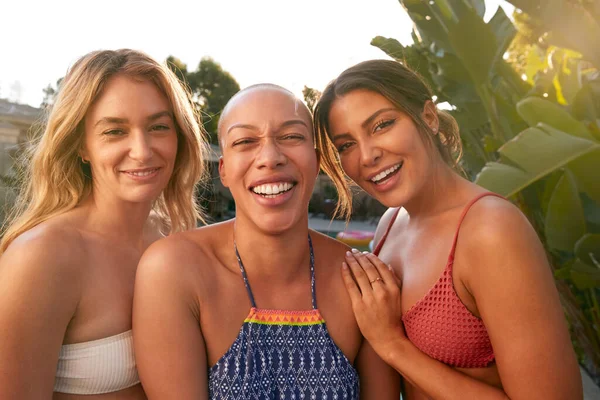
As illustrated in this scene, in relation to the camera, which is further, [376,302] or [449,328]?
[376,302]

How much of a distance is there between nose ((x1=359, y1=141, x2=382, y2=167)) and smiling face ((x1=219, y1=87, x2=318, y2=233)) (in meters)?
0.22

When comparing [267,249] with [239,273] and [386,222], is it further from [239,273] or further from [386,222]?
[386,222]

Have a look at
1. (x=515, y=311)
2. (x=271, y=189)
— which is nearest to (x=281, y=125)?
(x=271, y=189)

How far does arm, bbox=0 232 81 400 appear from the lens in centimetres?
185

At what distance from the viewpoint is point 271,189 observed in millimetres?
2109

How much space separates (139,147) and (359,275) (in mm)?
1053

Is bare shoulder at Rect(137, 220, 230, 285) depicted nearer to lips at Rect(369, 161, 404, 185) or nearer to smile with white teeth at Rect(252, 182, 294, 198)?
smile with white teeth at Rect(252, 182, 294, 198)

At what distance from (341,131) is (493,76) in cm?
265

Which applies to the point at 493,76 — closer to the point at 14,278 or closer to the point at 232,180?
the point at 232,180

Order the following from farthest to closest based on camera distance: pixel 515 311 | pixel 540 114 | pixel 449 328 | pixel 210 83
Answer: pixel 210 83 < pixel 540 114 < pixel 449 328 < pixel 515 311

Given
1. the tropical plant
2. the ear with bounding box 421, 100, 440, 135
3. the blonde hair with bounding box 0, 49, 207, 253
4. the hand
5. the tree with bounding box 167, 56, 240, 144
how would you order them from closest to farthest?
the hand → the blonde hair with bounding box 0, 49, 207, 253 → the ear with bounding box 421, 100, 440, 135 → the tropical plant → the tree with bounding box 167, 56, 240, 144

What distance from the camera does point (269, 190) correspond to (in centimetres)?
211

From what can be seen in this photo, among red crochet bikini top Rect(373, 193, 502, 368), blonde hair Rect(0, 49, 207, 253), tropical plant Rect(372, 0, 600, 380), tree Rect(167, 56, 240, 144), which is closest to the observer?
red crochet bikini top Rect(373, 193, 502, 368)

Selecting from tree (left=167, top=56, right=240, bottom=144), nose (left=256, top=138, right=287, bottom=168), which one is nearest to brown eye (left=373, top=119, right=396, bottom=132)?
nose (left=256, top=138, right=287, bottom=168)
